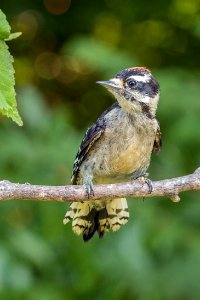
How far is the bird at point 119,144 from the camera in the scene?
558 cm

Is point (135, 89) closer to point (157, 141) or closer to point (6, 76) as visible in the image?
point (157, 141)

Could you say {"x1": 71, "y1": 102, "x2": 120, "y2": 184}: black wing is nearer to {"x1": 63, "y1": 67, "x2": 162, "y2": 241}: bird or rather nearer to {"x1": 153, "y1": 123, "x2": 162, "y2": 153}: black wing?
{"x1": 63, "y1": 67, "x2": 162, "y2": 241}: bird

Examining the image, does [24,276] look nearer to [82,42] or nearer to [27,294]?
[27,294]

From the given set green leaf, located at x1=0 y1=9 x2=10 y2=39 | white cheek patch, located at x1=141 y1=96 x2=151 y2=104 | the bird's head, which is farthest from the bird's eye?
green leaf, located at x1=0 y1=9 x2=10 y2=39

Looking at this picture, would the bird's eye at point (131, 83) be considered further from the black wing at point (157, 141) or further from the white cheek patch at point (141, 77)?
the black wing at point (157, 141)

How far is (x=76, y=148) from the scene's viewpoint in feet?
25.1

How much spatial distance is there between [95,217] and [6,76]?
9.55 feet

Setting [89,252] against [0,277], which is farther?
[89,252]

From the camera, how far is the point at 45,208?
7.25 m

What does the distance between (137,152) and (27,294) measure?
1.95 m

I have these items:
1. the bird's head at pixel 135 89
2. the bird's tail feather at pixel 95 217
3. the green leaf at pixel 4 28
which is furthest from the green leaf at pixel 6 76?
the bird's tail feather at pixel 95 217

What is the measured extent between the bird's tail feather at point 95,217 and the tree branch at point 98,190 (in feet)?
4.23

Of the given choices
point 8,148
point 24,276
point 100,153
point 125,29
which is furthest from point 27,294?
point 125,29

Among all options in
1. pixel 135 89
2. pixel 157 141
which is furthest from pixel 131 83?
pixel 157 141
